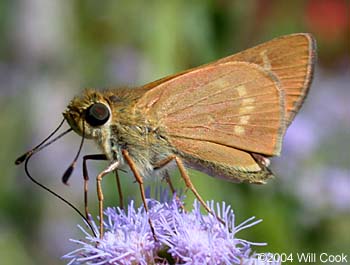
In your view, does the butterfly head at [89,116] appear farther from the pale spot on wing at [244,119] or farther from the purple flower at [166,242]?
the pale spot on wing at [244,119]

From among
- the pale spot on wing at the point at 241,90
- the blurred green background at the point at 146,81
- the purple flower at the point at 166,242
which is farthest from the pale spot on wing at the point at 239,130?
the blurred green background at the point at 146,81

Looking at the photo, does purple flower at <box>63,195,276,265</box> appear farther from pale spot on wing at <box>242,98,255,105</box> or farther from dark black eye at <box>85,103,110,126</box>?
pale spot on wing at <box>242,98,255,105</box>

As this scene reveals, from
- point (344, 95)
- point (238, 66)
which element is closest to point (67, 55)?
point (344, 95)

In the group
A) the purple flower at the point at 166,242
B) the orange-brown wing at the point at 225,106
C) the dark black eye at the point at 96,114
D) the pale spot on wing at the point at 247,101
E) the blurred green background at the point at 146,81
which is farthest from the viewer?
the blurred green background at the point at 146,81

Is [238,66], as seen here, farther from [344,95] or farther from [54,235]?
[344,95]

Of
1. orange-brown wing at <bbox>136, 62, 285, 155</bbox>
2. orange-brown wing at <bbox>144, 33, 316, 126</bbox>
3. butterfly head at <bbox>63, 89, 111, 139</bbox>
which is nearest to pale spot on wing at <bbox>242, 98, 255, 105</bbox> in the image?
orange-brown wing at <bbox>136, 62, 285, 155</bbox>

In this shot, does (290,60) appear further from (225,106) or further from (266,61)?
(225,106)
